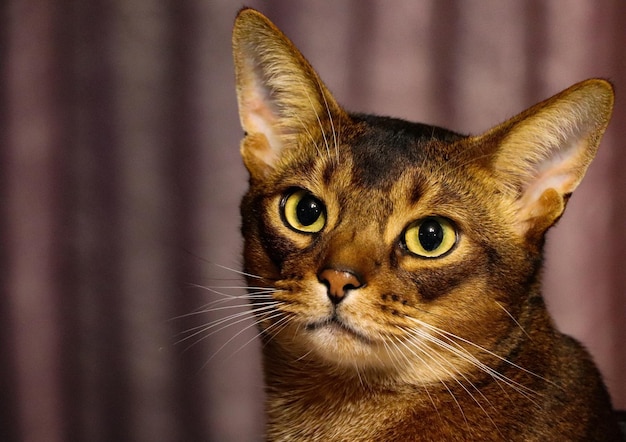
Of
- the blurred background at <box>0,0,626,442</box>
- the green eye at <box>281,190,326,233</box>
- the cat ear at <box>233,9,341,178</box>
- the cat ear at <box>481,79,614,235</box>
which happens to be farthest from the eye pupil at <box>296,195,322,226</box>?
the blurred background at <box>0,0,626,442</box>

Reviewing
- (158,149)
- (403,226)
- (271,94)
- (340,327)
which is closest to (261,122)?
(271,94)

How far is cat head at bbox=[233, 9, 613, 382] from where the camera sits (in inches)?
45.6

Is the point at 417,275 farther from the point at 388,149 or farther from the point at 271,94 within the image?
the point at 271,94

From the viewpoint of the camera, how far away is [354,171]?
1.29 m

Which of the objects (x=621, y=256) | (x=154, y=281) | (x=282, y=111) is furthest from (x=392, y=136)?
(x=621, y=256)

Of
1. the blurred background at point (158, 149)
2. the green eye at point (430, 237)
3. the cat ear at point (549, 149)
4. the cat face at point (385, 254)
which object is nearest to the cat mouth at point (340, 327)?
the cat face at point (385, 254)

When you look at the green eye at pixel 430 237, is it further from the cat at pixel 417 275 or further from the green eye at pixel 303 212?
the green eye at pixel 303 212

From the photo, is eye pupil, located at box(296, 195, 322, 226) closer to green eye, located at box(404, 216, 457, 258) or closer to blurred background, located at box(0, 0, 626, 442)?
green eye, located at box(404, 216, 457, 258)

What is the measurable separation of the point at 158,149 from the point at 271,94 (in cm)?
72

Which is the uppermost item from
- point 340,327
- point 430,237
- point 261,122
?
point 261,122

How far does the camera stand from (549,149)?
127 cm

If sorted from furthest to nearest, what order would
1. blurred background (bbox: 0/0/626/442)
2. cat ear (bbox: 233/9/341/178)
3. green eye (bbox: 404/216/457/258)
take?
blurred background (bbox: 0/0/626/442) < cat ear (bbox: 233/9/341/178) < green eye (bbox: 404/216/457/258)

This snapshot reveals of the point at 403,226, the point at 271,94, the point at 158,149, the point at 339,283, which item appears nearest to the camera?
the point at 339,283

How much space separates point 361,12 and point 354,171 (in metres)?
0.93
